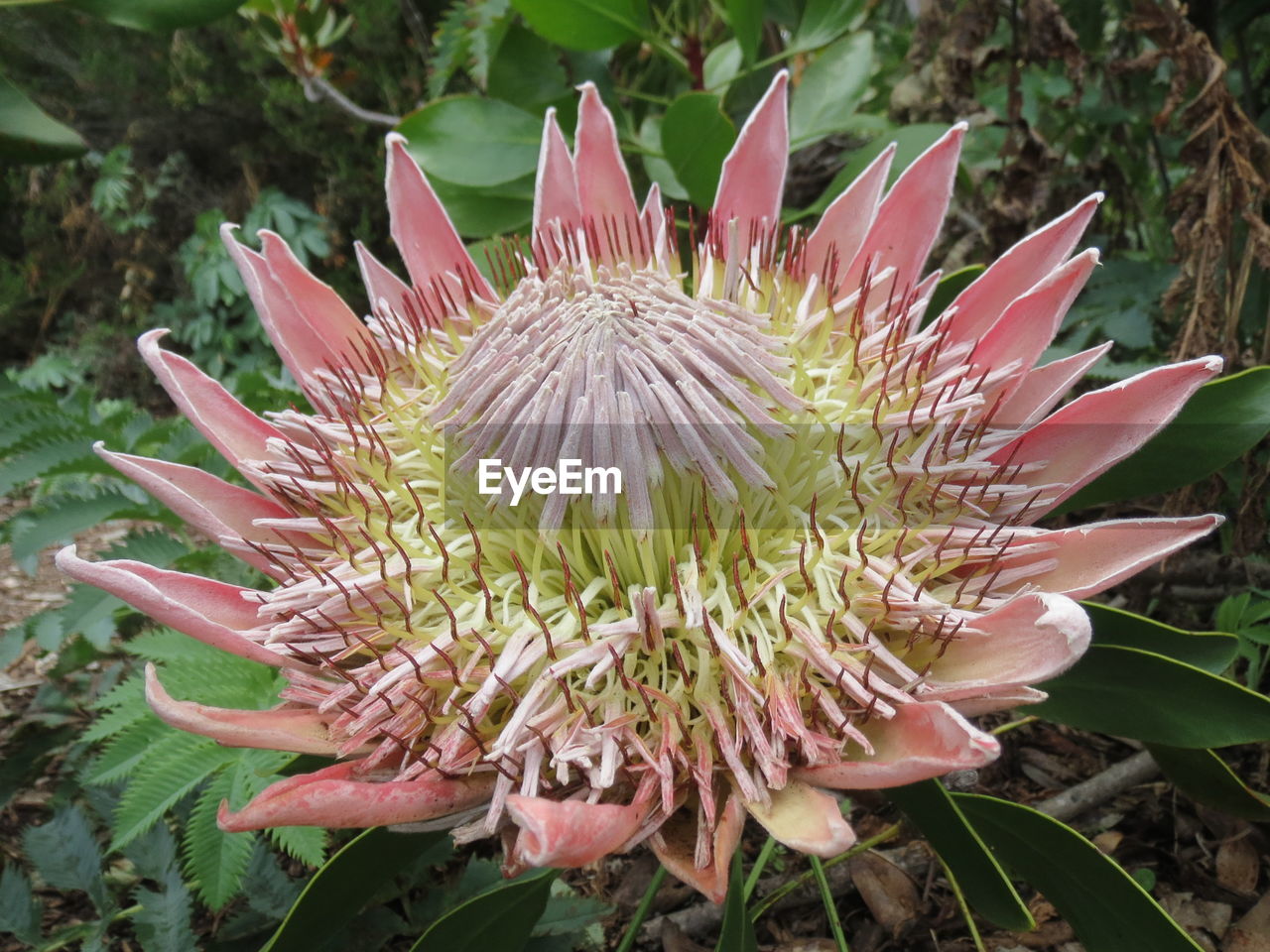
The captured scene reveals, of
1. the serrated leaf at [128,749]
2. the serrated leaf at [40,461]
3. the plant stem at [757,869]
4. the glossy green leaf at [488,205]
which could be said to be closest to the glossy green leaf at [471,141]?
the glossy green leaf at [488,205]

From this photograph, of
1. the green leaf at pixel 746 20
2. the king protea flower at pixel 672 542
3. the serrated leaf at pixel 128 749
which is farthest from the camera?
the green leaf at pixel 746 20

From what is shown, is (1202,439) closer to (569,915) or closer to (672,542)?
(672,542)

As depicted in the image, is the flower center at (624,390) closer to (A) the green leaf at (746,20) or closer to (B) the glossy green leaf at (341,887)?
(B) the glossy green leaf at (341,887)

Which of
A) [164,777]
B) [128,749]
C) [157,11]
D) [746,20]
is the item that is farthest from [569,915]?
[746,20]

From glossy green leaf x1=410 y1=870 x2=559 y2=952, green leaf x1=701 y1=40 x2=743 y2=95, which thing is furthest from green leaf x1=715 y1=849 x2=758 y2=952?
green leaf x1=701 y1=40 x2=743 y2=95

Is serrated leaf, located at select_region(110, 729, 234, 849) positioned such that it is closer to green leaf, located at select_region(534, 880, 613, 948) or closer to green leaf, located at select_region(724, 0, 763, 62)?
green leaf, located at select_region(534, 880, 613, 948)

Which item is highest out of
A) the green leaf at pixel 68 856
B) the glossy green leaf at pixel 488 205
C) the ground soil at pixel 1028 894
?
the glossy green leaf at pixel 488 205
